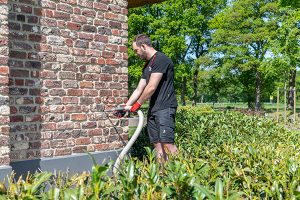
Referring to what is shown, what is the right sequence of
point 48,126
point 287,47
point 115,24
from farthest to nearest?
1. point 287,47
2. point 115,24
3. point 48,126

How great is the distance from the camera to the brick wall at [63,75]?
498cm

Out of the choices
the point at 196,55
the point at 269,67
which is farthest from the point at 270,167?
the point at 196,55

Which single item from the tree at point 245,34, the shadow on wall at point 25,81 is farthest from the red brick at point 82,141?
the tree at point 245,34

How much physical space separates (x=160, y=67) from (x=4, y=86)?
6.12 ft

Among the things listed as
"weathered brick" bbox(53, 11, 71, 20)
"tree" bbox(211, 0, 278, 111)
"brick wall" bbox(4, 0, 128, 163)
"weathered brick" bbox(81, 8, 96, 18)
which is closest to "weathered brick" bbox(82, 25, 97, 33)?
"brick wall" bbox(4, 0, 128, 163)

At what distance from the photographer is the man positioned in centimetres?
520

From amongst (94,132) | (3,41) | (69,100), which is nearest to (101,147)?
(94,132)

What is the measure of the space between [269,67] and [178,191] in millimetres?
26534

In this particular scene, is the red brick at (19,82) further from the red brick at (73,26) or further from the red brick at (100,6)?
the red brick at (100,6)

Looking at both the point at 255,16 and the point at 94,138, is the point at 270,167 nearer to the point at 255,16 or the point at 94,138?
the point at 94,138

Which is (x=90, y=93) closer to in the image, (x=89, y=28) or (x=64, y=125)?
(x=64, y=125)

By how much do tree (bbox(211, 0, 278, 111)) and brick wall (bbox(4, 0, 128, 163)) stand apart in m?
32.6

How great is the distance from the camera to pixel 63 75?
5.45 m

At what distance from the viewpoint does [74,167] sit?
5.55m
